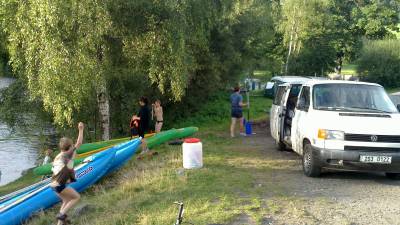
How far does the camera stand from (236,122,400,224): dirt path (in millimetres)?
8047

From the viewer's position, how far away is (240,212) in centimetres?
824

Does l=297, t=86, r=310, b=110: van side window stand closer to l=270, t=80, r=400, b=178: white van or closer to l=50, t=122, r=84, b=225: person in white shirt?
l=270, t=80, r=400, b=178: white van

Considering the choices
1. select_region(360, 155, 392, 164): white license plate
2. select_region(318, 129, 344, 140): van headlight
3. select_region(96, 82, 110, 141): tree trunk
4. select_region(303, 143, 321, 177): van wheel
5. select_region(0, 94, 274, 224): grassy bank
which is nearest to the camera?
select_region(0, 94, 274, 224): grassy bank

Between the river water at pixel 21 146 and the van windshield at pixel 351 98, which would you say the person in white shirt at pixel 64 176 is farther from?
the river water at pixel 21 146

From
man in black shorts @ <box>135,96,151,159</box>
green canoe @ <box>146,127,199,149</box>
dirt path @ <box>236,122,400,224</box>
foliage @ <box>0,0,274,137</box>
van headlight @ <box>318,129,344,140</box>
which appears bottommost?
dirt path @ <box>236,122,400,224</box>

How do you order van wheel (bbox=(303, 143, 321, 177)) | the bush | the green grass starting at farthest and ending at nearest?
the green grass
the bush
van wheel (bbox=(303, 143, 321, 177))

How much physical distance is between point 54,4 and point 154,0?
10.8 ft

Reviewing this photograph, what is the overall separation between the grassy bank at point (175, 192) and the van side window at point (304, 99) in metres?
1.69

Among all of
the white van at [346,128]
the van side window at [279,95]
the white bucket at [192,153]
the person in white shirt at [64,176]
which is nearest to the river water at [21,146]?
the white bucket at [192,153]

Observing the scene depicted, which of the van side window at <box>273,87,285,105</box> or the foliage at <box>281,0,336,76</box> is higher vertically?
the foliage at <box>281,0,336,76</box>

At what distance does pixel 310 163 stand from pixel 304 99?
1903 millimetres

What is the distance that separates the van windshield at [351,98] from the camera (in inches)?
440

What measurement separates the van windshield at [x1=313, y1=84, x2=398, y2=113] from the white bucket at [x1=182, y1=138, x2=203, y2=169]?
2.73 meters

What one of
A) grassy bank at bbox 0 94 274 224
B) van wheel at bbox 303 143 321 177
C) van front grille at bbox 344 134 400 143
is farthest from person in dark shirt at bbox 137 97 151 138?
van front grille at bbox 344 134 400 143
